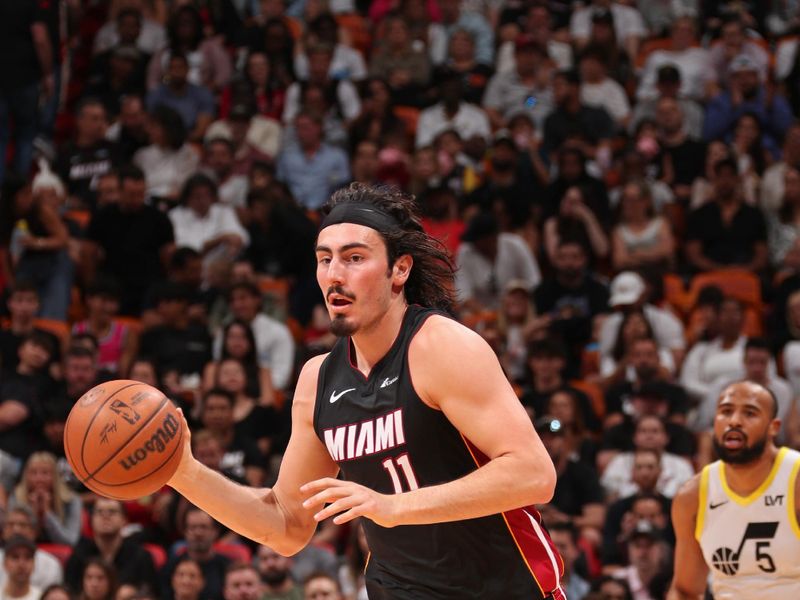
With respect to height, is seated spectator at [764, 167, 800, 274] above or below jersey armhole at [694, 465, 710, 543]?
above

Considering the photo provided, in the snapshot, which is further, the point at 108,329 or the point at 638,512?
the point at 108,329

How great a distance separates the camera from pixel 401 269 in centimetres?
442

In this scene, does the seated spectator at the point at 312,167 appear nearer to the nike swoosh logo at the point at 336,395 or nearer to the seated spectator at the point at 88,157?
the seated spectator at the point at 88,157

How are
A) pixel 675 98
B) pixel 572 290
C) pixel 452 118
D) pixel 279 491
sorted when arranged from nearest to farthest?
pixel 279 491
pixel 572 290
pixel 675 98
pixel 452 118

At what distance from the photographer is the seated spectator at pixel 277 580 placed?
916cm

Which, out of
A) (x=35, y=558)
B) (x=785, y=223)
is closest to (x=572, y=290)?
(x=785, y=223)

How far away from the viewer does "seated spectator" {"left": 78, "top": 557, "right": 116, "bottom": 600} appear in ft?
29.7

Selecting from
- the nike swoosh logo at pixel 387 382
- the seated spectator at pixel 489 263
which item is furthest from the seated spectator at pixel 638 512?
the nike swoosh logo at pixel 387 382

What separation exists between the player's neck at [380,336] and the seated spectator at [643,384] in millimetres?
6202

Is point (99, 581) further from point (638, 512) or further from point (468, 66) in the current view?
point (468, 66)

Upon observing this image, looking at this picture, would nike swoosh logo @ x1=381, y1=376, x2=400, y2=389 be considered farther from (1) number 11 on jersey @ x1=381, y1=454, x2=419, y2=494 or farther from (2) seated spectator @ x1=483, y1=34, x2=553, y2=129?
(2) seated spectator @ x1=483, y1=34, x2=553, y2=129

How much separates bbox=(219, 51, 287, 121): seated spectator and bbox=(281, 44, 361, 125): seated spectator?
16cm

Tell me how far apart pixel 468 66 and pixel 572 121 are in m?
1.82

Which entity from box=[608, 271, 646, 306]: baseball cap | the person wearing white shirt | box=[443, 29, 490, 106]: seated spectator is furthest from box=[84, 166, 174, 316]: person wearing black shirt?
box=[443, 29, 490, 106]: seated spectator
